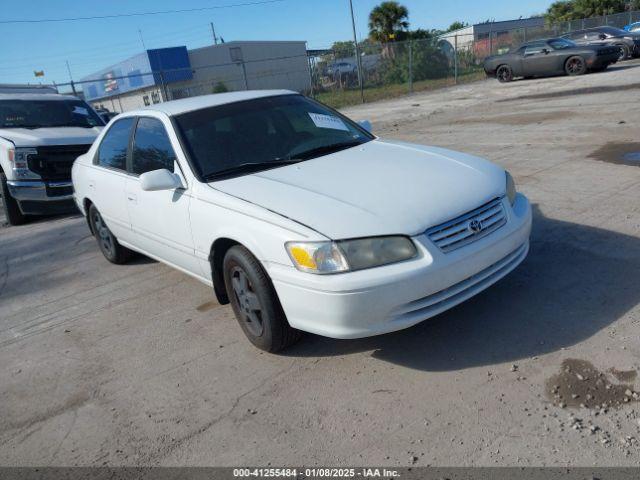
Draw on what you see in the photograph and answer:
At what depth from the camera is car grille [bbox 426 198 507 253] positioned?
291cm

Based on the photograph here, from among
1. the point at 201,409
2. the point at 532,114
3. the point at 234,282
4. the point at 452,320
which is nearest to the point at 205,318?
the point at 234,282

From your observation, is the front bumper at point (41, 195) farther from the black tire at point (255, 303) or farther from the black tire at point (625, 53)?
the black tire at point (625, 53)

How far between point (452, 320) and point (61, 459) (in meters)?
2.39

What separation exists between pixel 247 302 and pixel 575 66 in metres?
18.6

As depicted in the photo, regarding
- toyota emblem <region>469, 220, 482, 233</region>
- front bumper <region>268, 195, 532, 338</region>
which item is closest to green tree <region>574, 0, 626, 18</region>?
toyota emblem <region>469, 220, 482, 233</region>

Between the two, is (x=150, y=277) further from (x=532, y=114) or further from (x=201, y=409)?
(x=532, y=114)

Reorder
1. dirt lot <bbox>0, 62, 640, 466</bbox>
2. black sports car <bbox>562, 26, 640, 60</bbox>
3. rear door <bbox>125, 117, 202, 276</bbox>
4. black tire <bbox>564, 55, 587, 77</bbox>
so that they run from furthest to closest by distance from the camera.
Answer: black sports car <bbox>562, 26, 640, 60</bbox> → black tire <bbox>564, 55, 587, 77</bbox> → rear door <bbox>125, 117, 202, 276</bbox> → dirt lot <bbox>0, 62, 640, 466</bbox>

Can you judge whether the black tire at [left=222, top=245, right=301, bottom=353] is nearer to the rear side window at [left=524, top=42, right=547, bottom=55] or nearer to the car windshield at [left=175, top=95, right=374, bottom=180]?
the car windshield at [left=175, top=95, right=374, bottom=180]

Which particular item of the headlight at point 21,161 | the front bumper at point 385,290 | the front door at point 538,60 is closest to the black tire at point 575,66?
the front door at point 538,60

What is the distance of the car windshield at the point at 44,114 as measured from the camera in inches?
337

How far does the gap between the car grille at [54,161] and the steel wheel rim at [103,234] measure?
2745 mm

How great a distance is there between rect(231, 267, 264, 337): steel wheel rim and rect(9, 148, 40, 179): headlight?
18.7 ft

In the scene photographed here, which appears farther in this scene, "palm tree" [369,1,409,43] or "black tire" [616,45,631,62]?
"palm tree" [369,1,409,43]

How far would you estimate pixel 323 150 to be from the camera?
13.5 ft
